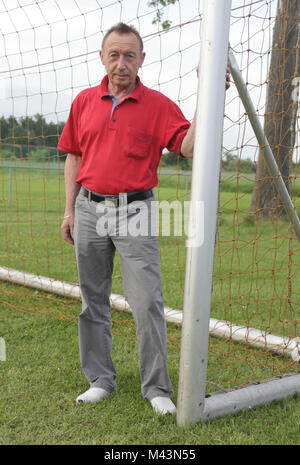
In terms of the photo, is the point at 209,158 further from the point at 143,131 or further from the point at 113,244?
the point at 113,244

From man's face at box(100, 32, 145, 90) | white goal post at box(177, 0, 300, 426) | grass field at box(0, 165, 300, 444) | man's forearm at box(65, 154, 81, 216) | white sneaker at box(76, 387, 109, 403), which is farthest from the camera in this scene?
man's forearm at box(65, 154, 81, 216)

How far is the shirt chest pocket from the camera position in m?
2.37

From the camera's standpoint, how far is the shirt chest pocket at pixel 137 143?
2.37 metres

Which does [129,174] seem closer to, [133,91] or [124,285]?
[133,91]

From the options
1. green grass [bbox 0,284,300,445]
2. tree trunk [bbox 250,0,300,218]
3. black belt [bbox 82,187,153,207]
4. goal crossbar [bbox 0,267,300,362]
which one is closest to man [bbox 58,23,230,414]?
black belt [bbox 82,187,153,207]

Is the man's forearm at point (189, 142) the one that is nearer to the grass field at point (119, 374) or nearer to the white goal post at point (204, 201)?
the white goal post at point (204, 201)

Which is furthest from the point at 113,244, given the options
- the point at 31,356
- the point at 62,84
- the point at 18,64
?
the point at 18,64

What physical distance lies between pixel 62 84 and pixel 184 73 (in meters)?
1.41

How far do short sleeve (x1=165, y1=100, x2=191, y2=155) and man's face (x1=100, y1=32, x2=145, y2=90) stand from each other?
248 millimetres

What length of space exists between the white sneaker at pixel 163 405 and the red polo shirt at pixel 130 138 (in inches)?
41.9

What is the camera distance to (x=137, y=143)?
2.38 metres

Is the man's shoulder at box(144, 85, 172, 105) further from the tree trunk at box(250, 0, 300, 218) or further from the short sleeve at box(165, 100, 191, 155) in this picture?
the tree trunk at box(250, 0, 300, 218)

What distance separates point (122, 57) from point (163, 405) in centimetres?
172

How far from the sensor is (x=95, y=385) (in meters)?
2.65
